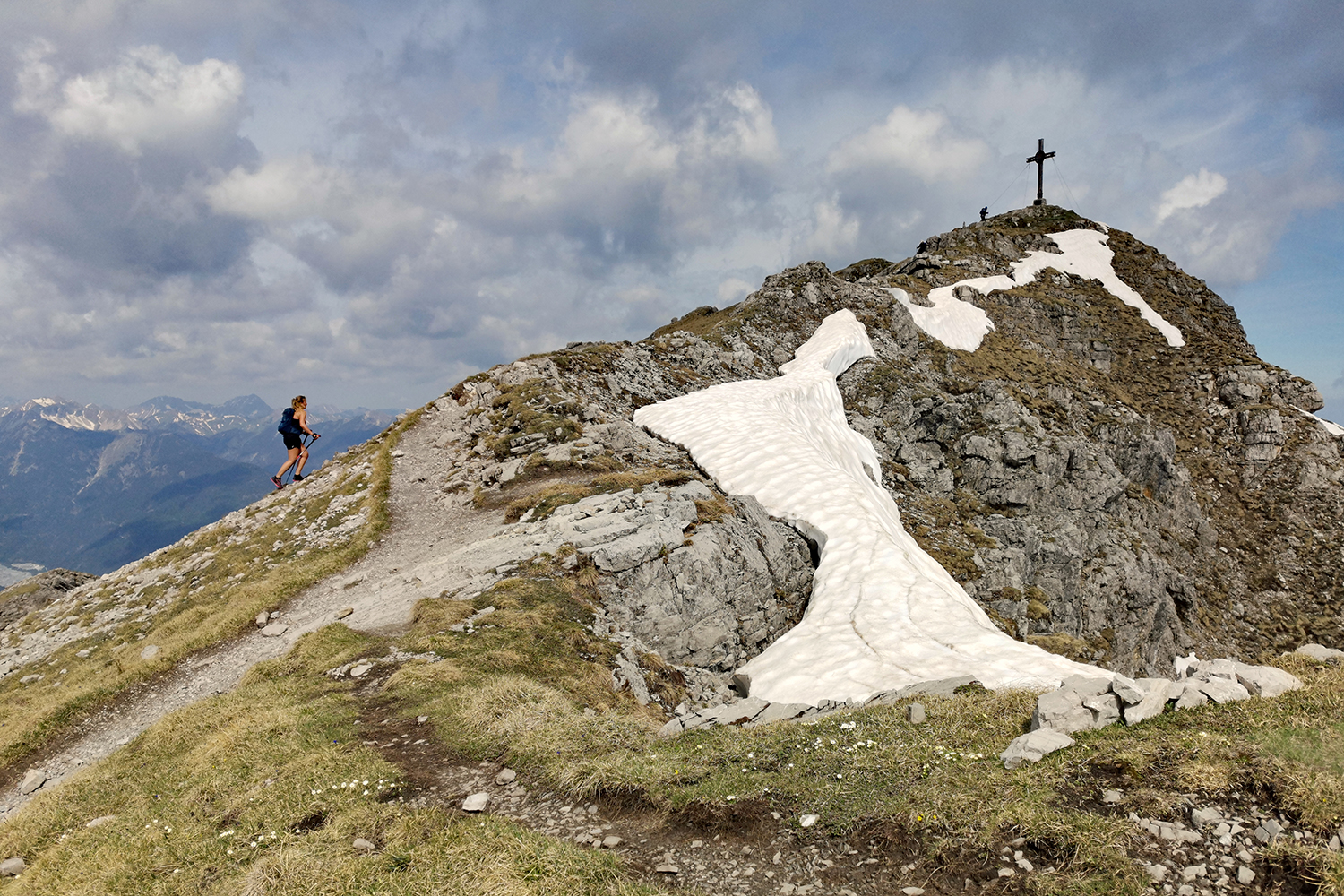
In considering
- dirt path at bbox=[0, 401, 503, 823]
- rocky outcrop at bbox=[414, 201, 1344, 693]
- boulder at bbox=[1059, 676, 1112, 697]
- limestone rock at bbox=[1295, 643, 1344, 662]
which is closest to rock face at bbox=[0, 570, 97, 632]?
dirt path at bbox=[0, 401, 503, 823]

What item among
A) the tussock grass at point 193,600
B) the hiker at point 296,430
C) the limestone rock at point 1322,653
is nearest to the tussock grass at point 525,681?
the tussock grass at point 193,600

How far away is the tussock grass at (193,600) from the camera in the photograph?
17.3m

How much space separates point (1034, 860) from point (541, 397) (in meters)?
33.1

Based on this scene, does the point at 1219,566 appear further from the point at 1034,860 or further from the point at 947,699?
the point at 1034,860

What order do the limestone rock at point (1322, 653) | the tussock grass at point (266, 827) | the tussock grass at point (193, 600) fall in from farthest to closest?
the tussock grass at point (193, 600)
the limestone rock at point (1322, 653)
the tussock grass at point (266, 827)

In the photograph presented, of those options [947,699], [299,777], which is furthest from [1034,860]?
[299,777]

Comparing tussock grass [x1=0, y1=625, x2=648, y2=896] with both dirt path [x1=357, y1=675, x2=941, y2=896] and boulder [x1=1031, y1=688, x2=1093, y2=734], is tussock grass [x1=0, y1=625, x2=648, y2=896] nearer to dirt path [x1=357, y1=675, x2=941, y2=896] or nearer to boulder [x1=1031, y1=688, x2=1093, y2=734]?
dirt path [x1=357, y1=675, x2=941, y2=896]

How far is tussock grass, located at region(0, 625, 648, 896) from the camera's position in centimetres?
805

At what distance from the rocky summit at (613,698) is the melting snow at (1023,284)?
19297mm

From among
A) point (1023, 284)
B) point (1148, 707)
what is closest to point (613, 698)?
point (1148, 707)

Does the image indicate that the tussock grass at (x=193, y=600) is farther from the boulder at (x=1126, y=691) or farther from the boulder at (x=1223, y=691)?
the boulder at (x=1223, y=691)

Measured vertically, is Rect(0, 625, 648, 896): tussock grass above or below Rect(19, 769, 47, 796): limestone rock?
above

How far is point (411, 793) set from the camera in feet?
34.6

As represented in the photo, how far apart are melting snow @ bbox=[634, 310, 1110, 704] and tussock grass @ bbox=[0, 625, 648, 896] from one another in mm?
10639
